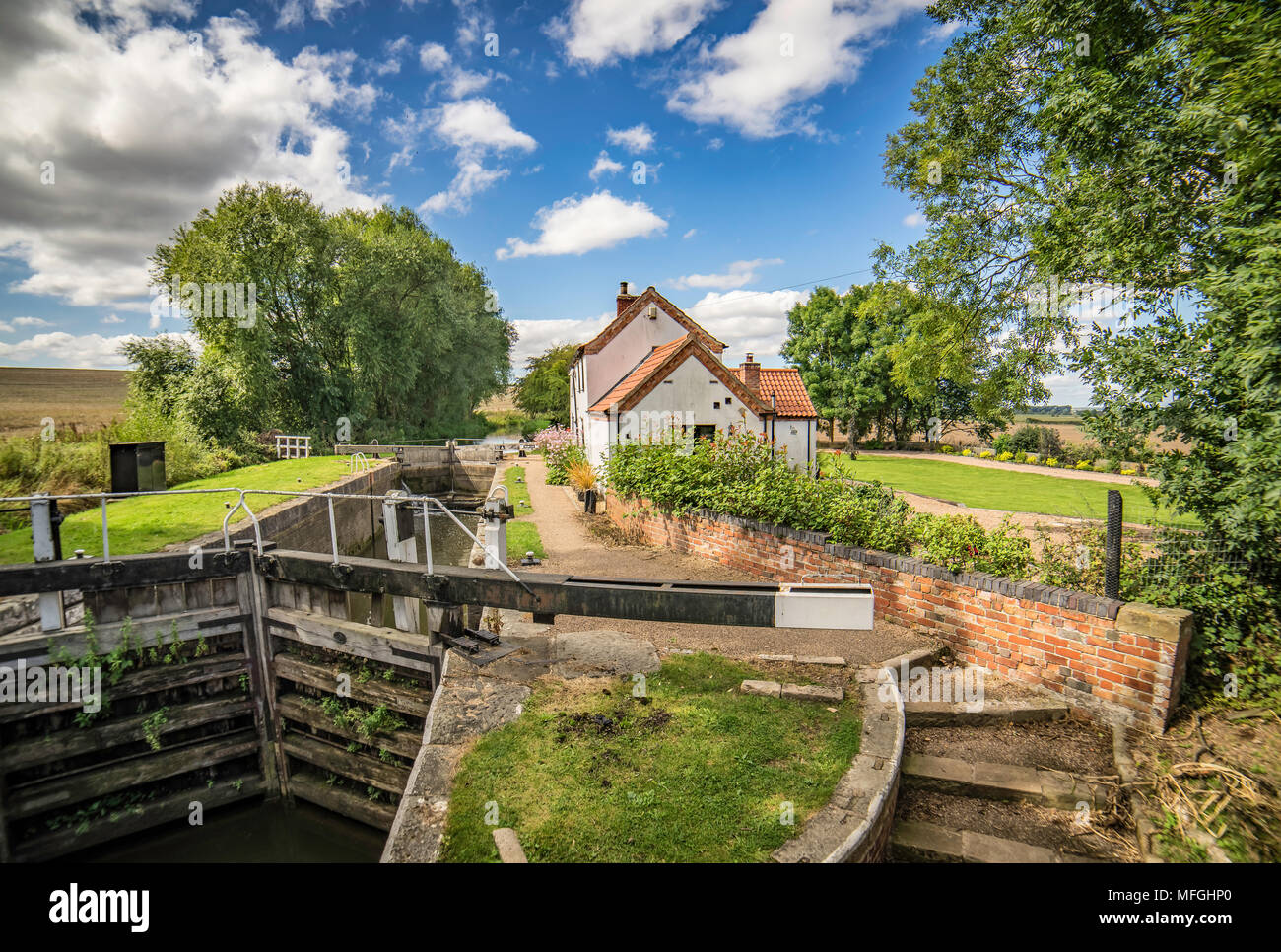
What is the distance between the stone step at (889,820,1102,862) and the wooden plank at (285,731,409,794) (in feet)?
16.8

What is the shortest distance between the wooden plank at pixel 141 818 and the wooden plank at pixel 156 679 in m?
1.35

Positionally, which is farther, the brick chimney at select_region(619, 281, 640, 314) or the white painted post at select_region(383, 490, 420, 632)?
the brick chimney at select_region(619, 281, 640, 314)

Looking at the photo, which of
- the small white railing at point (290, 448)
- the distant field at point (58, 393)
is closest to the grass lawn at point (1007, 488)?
the small white railing at point (290, 448)

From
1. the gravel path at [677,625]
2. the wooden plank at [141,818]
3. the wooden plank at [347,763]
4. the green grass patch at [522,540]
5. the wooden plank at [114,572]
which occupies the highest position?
the wooden plank at [114,572]

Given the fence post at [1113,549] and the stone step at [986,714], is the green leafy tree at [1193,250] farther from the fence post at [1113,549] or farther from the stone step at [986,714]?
the stone step at [986,714]

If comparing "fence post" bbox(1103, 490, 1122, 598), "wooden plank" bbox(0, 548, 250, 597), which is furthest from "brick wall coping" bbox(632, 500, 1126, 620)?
→ "wooden plank" bbox(0, 548, 250, 597)

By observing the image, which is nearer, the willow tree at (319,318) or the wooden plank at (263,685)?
the wooden plank at (263,685)

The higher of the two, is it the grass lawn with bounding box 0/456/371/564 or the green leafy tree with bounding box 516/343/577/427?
the green leafy tree with bounding box 516/343/577/427

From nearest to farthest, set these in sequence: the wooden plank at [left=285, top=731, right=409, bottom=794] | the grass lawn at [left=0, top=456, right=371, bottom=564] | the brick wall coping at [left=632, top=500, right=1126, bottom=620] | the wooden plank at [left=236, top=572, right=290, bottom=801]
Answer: the brick wall coping at [left=632, top=500, right=1126, bottom=620], the wooden plank at [left=285, top=731, right=409, bottom=794], the wooden plank at [left=236, top=572, right=290, bottom=801], the grass lawn at [left=0, top=456, right=371, bottom=564]

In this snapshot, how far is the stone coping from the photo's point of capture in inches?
142

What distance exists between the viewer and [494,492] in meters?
8.04

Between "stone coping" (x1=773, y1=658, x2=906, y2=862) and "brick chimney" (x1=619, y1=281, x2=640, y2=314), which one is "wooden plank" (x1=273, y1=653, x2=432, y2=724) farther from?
"brick chimney" (x1=619, y1=281, x2=640, y2=314)

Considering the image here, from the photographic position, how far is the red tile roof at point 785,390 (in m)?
22.9

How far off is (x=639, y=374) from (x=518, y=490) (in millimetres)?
6205
